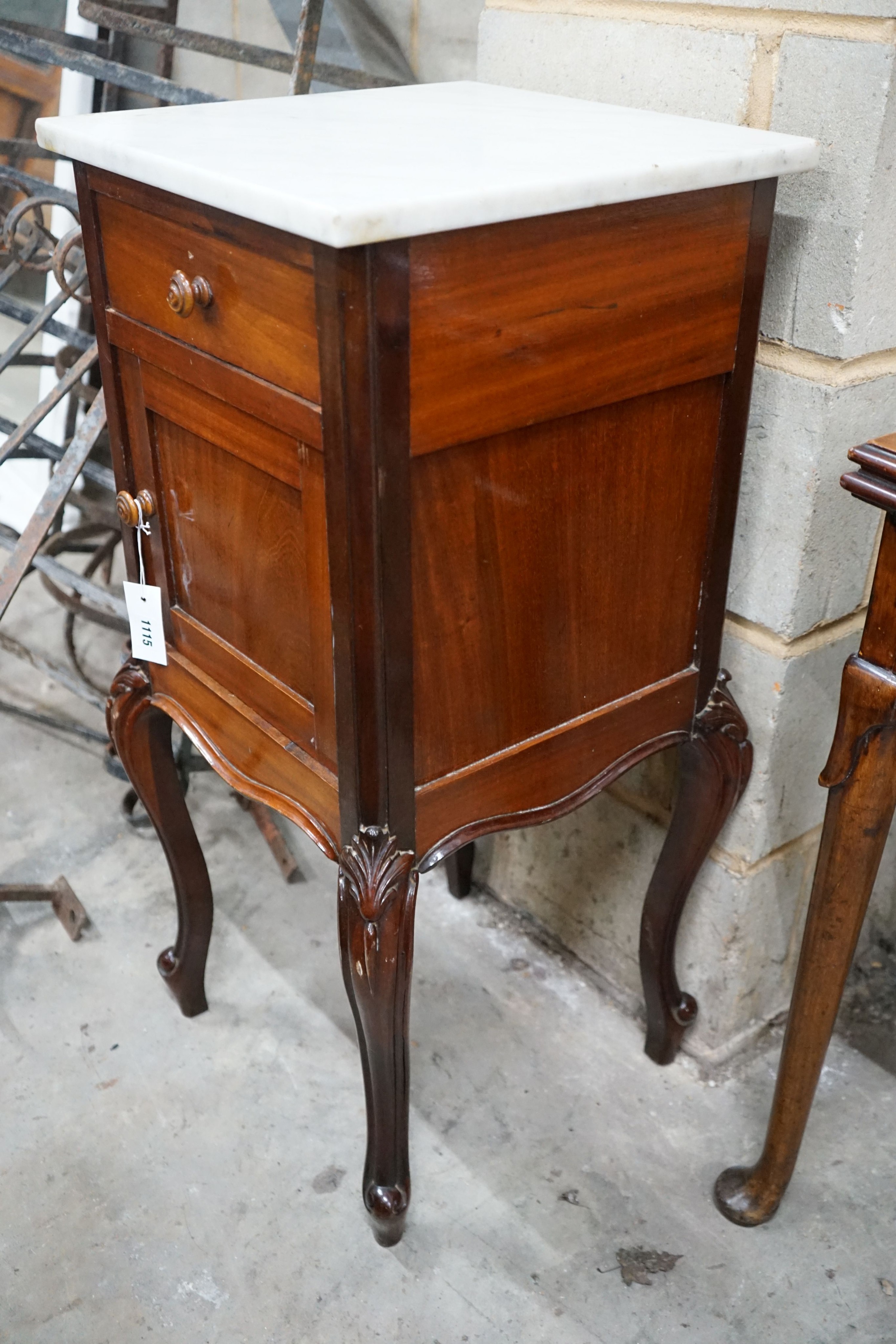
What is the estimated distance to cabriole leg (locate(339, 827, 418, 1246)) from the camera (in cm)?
106

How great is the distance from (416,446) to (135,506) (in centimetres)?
45

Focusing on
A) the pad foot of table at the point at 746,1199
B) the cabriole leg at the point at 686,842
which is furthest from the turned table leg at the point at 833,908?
the cabriole leg at the point at 686,842

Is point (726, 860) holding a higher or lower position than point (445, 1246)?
higher

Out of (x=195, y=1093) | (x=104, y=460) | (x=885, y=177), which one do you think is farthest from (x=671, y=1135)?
(x=104, y=460)

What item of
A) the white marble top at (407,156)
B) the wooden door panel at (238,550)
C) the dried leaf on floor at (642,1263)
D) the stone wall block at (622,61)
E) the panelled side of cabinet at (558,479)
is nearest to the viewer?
the white marble top at (407,156)

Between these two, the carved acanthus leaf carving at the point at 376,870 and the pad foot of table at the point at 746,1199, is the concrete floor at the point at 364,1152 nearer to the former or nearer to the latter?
the pad foot of table at the point at 746,1199

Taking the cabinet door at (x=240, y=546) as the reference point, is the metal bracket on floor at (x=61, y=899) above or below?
below

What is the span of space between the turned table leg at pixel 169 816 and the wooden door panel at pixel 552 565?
49cm

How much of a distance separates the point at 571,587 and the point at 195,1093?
908 mm

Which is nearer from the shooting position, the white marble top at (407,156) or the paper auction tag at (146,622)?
the white marble top at (407,156)

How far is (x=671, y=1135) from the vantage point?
1.49 metres

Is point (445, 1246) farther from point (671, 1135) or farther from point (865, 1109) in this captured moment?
point (865, 1109)

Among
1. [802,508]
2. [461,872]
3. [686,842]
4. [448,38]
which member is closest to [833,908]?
[686,842]

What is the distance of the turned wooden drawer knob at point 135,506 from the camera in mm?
1218
